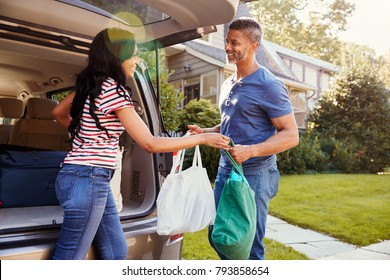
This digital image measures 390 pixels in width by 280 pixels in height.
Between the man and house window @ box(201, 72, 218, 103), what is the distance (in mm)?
9754

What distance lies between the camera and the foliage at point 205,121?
758cm

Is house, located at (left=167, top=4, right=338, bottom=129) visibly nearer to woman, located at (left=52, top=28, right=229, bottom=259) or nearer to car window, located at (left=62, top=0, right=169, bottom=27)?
car window, located at (left=62, top=0, right=169, bottom=27)

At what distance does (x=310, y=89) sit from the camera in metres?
14.7

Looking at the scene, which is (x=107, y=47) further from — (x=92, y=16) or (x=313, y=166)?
(x=313, y=166)

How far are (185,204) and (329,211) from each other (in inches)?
156

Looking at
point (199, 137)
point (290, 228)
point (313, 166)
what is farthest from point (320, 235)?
point (313, 166)

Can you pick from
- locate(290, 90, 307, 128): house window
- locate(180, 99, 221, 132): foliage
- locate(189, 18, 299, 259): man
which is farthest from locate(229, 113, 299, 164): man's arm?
locate(290, 90, 307, 128): house window

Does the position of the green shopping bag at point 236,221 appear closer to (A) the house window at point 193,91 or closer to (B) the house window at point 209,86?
(B) the house window at point 209,86

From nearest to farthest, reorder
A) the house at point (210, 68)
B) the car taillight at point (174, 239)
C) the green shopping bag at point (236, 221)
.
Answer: the green shopping bag at point (236, 221)
the car taillight at point (174, 239)
the house at point (210, 68)

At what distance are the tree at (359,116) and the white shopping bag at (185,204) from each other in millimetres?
9585

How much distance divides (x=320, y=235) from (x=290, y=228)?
36 cm

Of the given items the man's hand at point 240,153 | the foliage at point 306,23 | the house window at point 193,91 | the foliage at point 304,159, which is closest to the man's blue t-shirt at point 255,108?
the man's hand at point 240,153

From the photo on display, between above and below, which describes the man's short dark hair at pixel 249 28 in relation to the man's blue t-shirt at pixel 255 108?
above

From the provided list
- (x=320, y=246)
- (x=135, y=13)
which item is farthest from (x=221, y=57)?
(x=135, y=13)
